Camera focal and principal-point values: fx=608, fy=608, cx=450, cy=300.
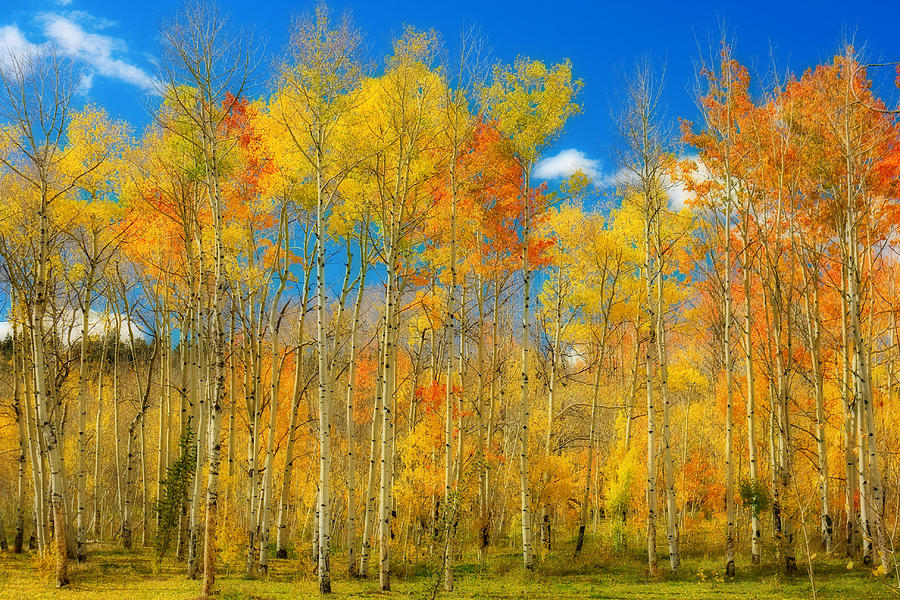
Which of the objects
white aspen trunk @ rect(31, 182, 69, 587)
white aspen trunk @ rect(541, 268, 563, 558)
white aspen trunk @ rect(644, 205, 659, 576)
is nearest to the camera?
white aspen trunk @ rect(31, 182, 69, 587)

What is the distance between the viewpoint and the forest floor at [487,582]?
984 centimetres

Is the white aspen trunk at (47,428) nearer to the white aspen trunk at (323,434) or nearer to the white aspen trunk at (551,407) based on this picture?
the white aspen trunk at (323,434)

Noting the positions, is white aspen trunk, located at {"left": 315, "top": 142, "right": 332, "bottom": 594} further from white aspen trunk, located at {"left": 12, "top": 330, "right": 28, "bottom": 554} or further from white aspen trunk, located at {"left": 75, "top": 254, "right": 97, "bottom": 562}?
white aspen trunk, located at {"left": 12, "top": 330, "right": 28, "bottom": 554}

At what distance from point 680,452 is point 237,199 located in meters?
21.8

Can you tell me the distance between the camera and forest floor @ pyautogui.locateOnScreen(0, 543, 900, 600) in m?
9.84

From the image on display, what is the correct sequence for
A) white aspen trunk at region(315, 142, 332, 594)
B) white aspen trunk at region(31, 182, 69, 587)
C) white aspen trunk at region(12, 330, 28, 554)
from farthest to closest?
white aspen trunk at region(12, 330, 28, 554) < white aspen trunk at region(31, 182, 69, 587) < white aspen trunk at region(315, 142, 332, 594)

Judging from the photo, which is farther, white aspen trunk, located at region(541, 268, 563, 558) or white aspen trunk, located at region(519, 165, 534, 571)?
white aspen trunk, located at region(541, 268, 563, 558)

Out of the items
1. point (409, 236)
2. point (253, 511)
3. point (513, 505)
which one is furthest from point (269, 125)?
point (513, 505)

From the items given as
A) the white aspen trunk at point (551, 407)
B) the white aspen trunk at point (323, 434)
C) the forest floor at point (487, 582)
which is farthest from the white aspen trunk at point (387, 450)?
the white aspen trunk at point (551, 407)

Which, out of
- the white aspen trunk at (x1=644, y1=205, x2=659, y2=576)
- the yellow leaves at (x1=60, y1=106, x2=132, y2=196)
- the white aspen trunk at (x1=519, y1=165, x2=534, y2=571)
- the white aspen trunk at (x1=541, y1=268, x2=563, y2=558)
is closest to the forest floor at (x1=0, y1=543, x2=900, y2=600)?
the white aspen trunk at (x1=644, y1=205, x2=659, y2=576)

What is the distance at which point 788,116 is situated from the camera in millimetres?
Result: 12430

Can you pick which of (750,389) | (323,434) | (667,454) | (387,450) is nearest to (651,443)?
(667,454)

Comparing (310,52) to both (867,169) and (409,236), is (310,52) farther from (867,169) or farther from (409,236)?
(867,169)

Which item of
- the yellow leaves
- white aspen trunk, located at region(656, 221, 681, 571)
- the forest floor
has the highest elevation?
the yellow leaves
